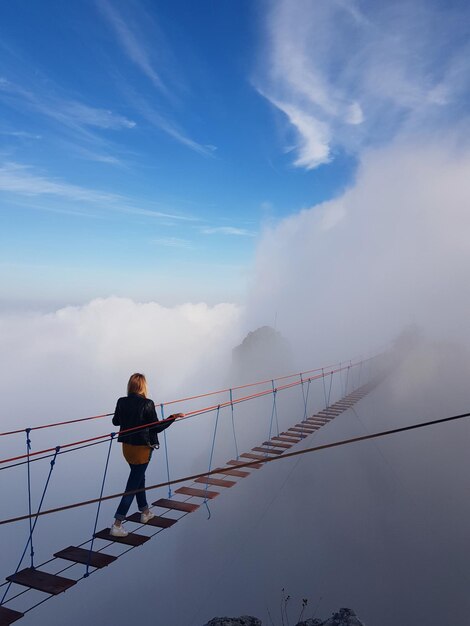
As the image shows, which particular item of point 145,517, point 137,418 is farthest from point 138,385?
point 145,517

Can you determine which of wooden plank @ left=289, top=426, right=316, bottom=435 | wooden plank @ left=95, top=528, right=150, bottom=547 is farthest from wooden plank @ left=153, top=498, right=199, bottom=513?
wooden plank @ left=289, top=426, right=316, bottom=435

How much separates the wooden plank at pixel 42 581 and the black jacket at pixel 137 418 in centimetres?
147

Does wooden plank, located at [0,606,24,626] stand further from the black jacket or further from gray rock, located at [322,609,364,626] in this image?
gray rock, located at [322,609,364,626]

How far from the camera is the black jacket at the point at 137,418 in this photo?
493 cm

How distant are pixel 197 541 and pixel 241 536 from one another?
30.5 ft

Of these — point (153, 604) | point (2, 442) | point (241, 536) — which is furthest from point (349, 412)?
point (2, 442)

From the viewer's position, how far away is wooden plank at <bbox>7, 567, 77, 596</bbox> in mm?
4387

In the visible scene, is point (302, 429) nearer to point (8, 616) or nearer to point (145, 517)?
point (145, 517)

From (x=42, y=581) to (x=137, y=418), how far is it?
1.86 metres

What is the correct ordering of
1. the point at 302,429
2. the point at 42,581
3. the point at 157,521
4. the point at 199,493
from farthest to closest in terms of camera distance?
the point at 302,429 < the point at 199,493 < the point at 157,521 < the point at 42,581

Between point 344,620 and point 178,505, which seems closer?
point 344,620

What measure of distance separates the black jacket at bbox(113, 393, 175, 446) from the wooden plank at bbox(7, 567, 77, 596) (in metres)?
1.47

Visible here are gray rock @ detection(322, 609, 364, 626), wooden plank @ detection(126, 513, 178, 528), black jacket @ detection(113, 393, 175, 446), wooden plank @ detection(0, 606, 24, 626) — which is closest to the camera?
wooden plank @ detection(0, 606, 24, 626)

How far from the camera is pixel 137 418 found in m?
4.94
